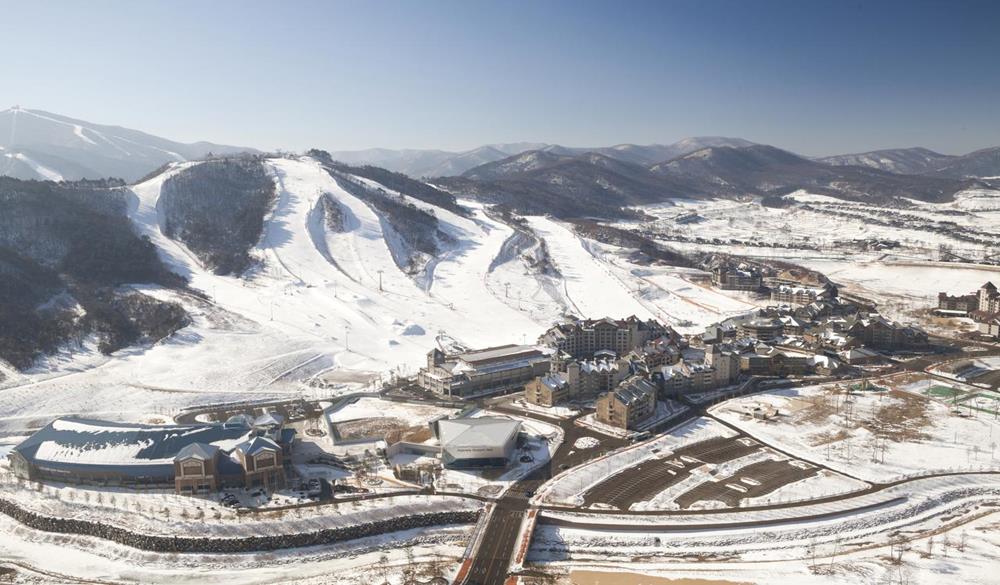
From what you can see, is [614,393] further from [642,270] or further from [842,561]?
[642,270]

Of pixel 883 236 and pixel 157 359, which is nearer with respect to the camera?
pixel 157 359

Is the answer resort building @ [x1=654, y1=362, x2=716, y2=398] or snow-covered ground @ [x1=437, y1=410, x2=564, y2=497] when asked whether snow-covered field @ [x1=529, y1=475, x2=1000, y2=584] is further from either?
resort building @ [x1=654, y1=362, x2=716, y2=398]

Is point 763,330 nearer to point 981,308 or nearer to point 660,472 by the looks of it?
point 981,308

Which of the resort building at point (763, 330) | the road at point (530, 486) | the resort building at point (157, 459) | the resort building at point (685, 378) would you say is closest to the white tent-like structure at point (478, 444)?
the road at point (530, 486)

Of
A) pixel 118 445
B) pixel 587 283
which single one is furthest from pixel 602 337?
pixel 118 445

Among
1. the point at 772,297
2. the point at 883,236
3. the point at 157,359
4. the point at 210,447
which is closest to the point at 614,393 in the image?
the point at 210,447

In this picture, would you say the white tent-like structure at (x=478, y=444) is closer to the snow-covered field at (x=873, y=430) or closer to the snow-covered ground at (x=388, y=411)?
the snow-covered ground at (x=388, y=411)

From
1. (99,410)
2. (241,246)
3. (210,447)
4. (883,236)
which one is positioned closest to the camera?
(210,447)
